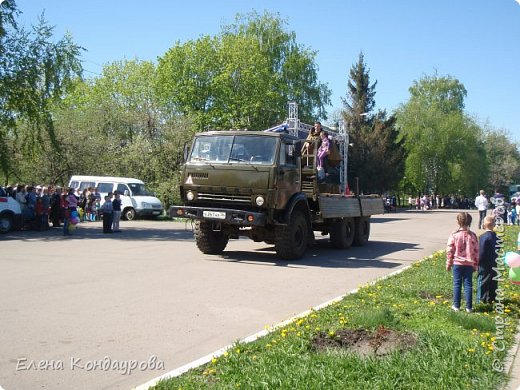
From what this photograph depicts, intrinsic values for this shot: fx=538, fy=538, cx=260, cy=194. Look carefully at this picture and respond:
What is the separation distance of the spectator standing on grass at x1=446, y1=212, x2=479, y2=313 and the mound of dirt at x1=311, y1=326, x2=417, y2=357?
1805 mm

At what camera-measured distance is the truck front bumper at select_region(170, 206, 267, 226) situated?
1116cm

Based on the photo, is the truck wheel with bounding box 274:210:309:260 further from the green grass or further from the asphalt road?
the green grass

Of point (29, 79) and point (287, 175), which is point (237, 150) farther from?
point (29, 79)

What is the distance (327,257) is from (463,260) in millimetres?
6502

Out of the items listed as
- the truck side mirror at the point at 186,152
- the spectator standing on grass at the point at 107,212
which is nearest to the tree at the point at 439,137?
the spectator standing on grass at the point at 107,212

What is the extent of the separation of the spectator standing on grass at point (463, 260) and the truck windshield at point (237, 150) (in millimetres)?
5262

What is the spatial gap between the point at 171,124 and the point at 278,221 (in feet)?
92.5

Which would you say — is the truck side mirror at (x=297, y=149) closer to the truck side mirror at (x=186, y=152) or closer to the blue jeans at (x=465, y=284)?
the truck side mirror at (x=186, y=152)

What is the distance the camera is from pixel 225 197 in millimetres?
11906

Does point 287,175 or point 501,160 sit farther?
point 501,160

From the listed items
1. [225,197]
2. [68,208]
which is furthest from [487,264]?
[68,208]

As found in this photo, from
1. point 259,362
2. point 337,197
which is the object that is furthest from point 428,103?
point 259,362

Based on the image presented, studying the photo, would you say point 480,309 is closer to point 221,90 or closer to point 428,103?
point 221,90

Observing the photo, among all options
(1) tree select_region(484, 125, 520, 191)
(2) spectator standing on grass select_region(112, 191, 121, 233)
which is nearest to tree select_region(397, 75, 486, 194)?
(1) tree select_region(484, 125, 520, 191)
